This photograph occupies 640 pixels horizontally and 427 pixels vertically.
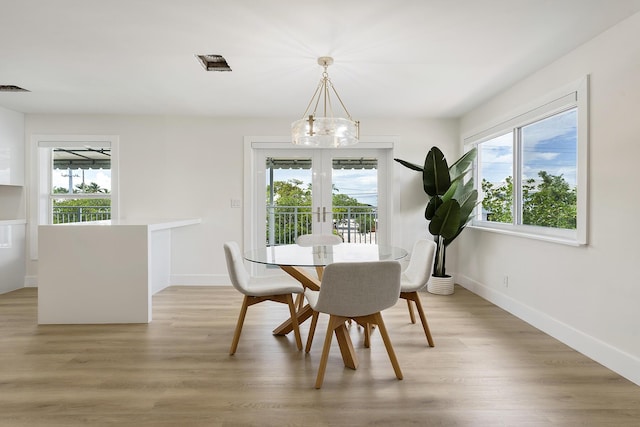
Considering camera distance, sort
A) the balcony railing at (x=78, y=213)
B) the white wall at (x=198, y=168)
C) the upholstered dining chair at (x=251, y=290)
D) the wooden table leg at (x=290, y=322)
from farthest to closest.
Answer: the balcony railing at (x=78, y=213)
the white wall at (x=198, y=168)
the wooden table leg at (x=290, y=322)
the upholstered dining chair at (x=251, y=290)

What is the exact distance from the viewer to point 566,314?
273cm

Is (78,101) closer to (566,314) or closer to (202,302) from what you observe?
(202,302)

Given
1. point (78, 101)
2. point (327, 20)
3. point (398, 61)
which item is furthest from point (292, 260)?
point (78, 101)

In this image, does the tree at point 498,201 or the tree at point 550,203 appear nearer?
the tree at point 550,203

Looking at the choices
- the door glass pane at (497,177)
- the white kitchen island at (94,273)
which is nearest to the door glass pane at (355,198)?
the door glass pane at (497,177)

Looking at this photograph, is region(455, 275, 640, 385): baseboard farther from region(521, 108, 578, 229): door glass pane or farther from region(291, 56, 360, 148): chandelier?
region(291, 56, 360, 148): chandelier

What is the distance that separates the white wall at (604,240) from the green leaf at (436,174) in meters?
1.13

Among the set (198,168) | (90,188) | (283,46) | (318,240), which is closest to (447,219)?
(318,240)

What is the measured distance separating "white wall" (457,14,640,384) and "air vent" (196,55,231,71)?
274cm

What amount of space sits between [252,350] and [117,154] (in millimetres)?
3383

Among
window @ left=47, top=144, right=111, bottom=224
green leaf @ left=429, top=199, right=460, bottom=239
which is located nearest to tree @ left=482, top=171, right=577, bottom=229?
green leaf @ left=429, top=199, right=460, bottom=239

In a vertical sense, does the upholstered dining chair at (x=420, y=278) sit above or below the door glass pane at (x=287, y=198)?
below

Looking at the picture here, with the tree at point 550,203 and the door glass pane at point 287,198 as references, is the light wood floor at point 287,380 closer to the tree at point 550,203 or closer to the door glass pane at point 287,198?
the tree at point 550,203

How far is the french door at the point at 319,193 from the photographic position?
15.7 feet
